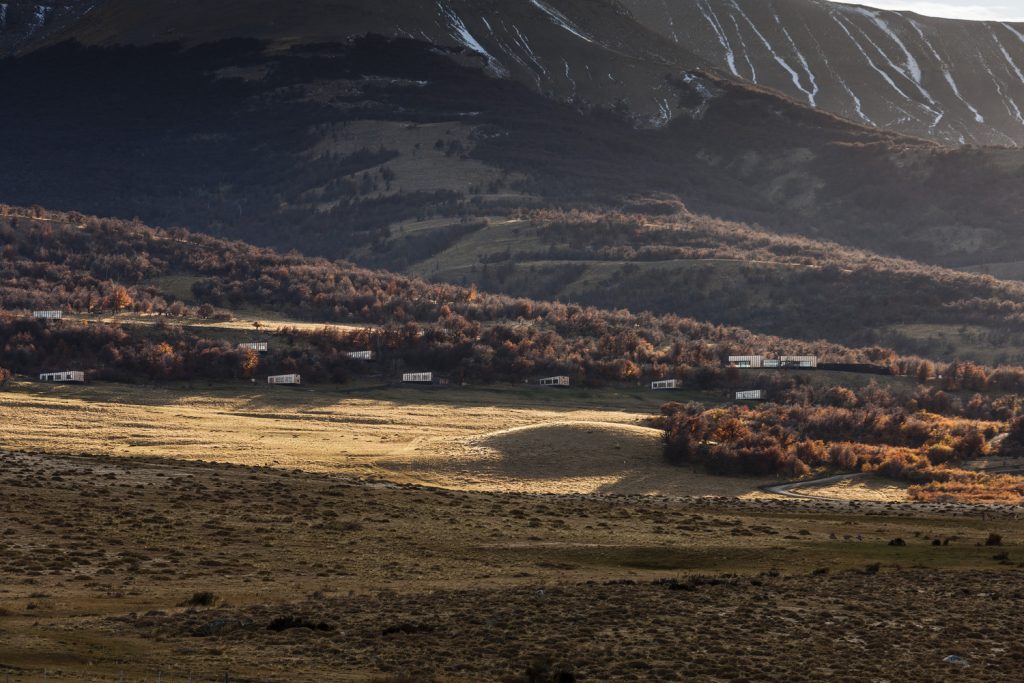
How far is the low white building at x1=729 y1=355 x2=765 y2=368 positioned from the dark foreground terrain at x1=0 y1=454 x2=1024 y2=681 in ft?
238

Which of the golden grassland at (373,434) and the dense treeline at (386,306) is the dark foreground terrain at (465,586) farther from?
the dense treeline at (386,306)

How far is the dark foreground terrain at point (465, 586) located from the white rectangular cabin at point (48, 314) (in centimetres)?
6827

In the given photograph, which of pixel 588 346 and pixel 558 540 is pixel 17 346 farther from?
pixel 558 540

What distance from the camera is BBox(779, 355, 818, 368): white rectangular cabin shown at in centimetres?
13612

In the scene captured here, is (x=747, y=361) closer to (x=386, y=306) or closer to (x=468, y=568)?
(x=386, y=306)

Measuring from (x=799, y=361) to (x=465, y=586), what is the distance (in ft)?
325

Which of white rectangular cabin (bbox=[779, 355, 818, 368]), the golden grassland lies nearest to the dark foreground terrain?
the golden grassland

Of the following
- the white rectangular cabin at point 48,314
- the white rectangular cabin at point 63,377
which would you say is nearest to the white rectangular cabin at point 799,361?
the white rectangular cabin at point 63,377

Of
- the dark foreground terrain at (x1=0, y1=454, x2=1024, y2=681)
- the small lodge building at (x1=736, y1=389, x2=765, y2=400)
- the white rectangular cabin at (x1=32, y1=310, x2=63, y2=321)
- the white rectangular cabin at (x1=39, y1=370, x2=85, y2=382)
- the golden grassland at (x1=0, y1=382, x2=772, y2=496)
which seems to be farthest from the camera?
the white rectangular cabin at (x1=32, y1=310, x2=63, y2=321)

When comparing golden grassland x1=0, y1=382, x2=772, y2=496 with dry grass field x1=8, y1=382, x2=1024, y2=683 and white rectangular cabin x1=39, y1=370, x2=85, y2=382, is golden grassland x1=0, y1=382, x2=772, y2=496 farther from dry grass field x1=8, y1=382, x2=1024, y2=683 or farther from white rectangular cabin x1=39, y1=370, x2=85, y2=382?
white rectangular cabin x1=39, y1=370, x2=85, y2=382

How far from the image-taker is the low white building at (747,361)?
136 metres

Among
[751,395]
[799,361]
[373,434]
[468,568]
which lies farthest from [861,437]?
[468,568]

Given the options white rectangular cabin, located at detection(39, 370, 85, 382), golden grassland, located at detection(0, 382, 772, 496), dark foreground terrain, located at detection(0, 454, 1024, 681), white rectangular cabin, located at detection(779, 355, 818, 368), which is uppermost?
white rectangular cabin, located at detection(779, 355, 818, 368)

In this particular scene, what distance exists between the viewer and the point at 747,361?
138 meters
